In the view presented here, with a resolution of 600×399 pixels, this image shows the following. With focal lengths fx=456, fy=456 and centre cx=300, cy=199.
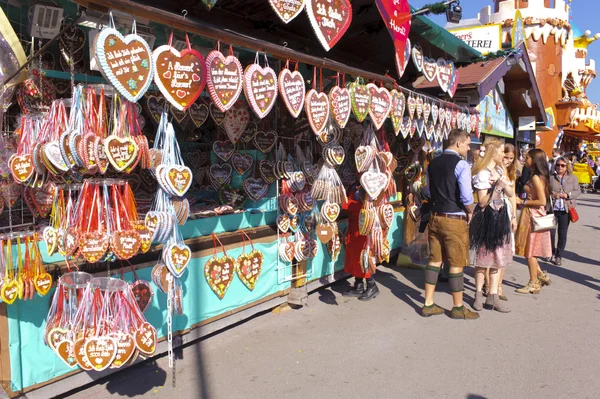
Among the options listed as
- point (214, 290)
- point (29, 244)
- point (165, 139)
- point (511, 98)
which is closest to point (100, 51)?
point (165, 139)

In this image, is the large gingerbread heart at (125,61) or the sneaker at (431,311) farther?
the sneaker at (431,311)

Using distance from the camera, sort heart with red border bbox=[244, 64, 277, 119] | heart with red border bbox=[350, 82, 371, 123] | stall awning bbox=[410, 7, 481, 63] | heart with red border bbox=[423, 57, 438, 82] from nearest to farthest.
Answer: heart with red border bbox=[244, 64, 277, 119]
heart with red border bbox=[350, 82, 371, 123]
stall awning bbox=[410, 7, 481, 63]
heart with red border bbox=[423, 57, 438, 82]

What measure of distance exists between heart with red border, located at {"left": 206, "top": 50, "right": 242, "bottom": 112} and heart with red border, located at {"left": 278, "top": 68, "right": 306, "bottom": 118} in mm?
431

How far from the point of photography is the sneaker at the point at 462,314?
436 centimetres

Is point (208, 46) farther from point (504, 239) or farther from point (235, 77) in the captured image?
point (504, 239)

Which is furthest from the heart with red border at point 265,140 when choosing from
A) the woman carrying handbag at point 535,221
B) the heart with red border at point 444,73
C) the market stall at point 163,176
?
the woman carrying handbag at point 535,221

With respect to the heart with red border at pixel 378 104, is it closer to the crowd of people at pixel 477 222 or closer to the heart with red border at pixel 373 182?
the heart with red border at pixel 373 182

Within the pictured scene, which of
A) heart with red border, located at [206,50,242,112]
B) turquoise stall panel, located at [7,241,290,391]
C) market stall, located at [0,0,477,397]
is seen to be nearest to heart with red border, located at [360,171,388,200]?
market stall, located at [0,0,477,397]

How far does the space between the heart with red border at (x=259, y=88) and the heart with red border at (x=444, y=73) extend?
308 centimetres

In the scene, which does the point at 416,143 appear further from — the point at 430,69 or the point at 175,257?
the point at 175,257

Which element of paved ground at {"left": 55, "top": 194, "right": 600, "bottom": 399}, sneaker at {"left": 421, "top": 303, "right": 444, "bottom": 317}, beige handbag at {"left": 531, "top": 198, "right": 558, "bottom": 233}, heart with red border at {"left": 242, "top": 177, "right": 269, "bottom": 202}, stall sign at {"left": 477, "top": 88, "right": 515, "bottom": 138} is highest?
stall sign at {"left": 477, "top": 88, "right": 515, "bottom": 138}

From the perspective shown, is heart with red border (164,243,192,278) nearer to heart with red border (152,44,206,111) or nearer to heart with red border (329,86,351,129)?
heart with red border (152,44,206,111)

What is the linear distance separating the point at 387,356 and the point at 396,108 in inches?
93.1

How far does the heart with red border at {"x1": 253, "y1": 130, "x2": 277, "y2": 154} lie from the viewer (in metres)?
4.25
